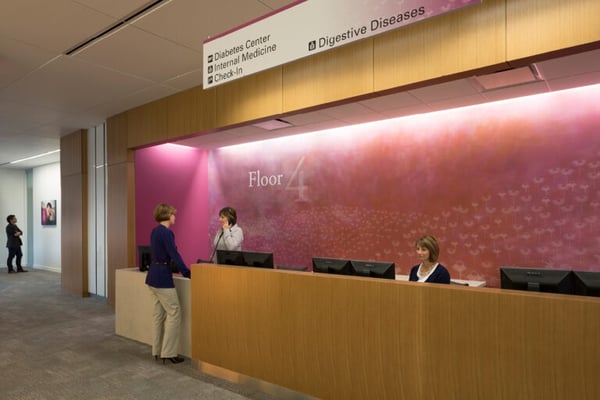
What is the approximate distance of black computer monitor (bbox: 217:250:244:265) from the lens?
406 cm

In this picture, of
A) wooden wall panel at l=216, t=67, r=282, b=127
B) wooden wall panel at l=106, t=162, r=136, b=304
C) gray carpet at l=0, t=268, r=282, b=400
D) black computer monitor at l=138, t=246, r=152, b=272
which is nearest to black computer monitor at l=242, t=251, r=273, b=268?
Answer: gray carpet at l=0, t=268, r=282, b=400

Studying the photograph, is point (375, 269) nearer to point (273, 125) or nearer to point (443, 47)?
point (443, 47)

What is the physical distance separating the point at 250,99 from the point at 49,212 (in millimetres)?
9932

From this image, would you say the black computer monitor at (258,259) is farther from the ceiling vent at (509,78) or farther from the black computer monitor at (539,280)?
the ceiling vent at (509,78)

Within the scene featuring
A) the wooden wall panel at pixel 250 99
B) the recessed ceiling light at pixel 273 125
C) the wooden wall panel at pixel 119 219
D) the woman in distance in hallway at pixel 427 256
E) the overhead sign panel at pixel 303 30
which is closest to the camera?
the overhead sign panel at pixel 303 30

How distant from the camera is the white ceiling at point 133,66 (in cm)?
345

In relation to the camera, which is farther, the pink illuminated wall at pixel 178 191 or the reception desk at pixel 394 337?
the pink illuminated wall at pixel 178 191

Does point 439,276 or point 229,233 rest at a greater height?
point 229,233

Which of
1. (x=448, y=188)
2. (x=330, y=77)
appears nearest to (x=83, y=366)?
(x=330, y=77)

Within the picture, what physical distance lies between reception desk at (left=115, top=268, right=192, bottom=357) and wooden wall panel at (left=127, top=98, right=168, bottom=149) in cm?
203

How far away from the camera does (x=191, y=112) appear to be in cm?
545

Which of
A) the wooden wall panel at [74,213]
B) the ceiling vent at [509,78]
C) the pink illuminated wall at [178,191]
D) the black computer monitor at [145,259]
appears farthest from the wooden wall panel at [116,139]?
the ceiling vent at [509,78]

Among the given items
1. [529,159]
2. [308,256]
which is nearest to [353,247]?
[308,256]

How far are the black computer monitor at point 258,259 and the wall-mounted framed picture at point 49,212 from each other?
1008 cm
